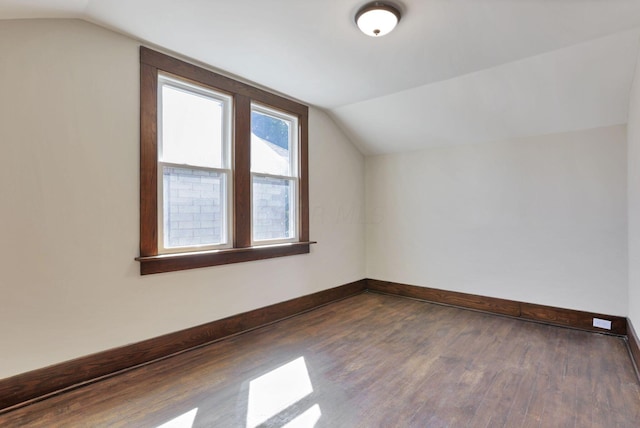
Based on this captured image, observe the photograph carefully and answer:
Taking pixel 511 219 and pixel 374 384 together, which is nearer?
pixel 374 384

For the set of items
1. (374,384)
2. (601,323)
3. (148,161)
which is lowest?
(374,384)

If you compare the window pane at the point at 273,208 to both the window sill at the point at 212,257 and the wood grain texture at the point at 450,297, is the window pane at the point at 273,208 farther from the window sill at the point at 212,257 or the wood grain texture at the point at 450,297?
the wood grain texture at the point at 450,297

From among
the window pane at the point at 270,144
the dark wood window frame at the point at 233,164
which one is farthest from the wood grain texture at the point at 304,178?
the window pane at the point at 270,144

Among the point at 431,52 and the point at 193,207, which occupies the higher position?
the point at 431,52

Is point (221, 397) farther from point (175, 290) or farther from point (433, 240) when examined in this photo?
point (433, 240)

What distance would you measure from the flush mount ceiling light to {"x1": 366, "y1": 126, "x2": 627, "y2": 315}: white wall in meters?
2.35

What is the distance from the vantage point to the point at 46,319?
2047 mm

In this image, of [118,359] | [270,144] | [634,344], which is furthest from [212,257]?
[634,344]

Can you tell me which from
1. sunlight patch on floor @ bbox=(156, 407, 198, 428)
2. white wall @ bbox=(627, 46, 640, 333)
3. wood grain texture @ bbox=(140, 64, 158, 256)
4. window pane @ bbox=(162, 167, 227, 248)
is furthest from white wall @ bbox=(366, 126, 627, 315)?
sunlight patch on floor @ bbox=(156, 407, 198, 428)

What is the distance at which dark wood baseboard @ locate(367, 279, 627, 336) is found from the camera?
3.12 meters

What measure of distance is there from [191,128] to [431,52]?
7.26ft

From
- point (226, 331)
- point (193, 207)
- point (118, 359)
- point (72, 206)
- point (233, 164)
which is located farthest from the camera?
point (233, 164)

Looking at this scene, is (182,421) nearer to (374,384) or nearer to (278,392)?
(278,392)

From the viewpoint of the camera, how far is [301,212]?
12.6ft
